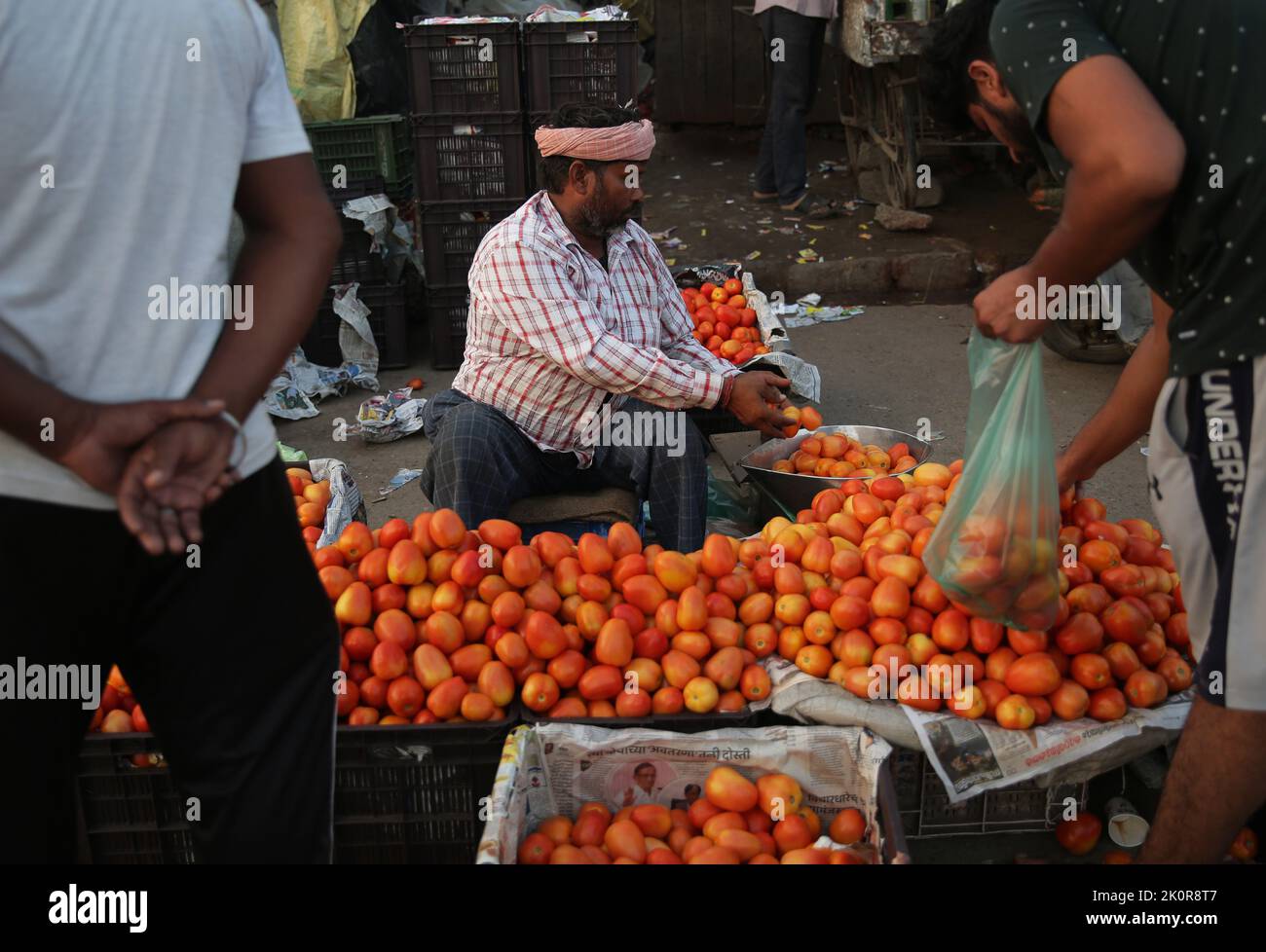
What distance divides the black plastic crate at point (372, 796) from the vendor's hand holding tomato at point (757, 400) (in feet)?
4.49

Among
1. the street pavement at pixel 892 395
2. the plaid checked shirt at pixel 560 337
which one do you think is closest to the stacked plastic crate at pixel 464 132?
the street pavement at pixel 892 395

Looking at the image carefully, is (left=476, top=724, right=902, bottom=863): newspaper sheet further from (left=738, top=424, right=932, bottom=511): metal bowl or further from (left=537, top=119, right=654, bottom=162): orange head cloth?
(left=537, top=119, right=654, bottom=162): orange head cloth

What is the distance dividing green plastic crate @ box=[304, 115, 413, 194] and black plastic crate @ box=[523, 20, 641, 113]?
979 millimetres

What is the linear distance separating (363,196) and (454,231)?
646 mm

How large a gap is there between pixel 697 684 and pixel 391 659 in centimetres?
68

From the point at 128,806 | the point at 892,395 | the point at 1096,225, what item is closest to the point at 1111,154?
the point at 1096,225

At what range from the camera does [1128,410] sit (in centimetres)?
250

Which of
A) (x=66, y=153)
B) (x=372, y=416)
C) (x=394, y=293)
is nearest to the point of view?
(x=66, y=153)

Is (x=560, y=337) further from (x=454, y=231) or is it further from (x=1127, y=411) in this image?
(x=454, y=231)

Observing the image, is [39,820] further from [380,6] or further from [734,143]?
[734,143]

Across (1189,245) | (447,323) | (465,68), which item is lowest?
(447,323)

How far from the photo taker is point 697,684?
8.18 feet

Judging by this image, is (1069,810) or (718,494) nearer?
(1069,810)
